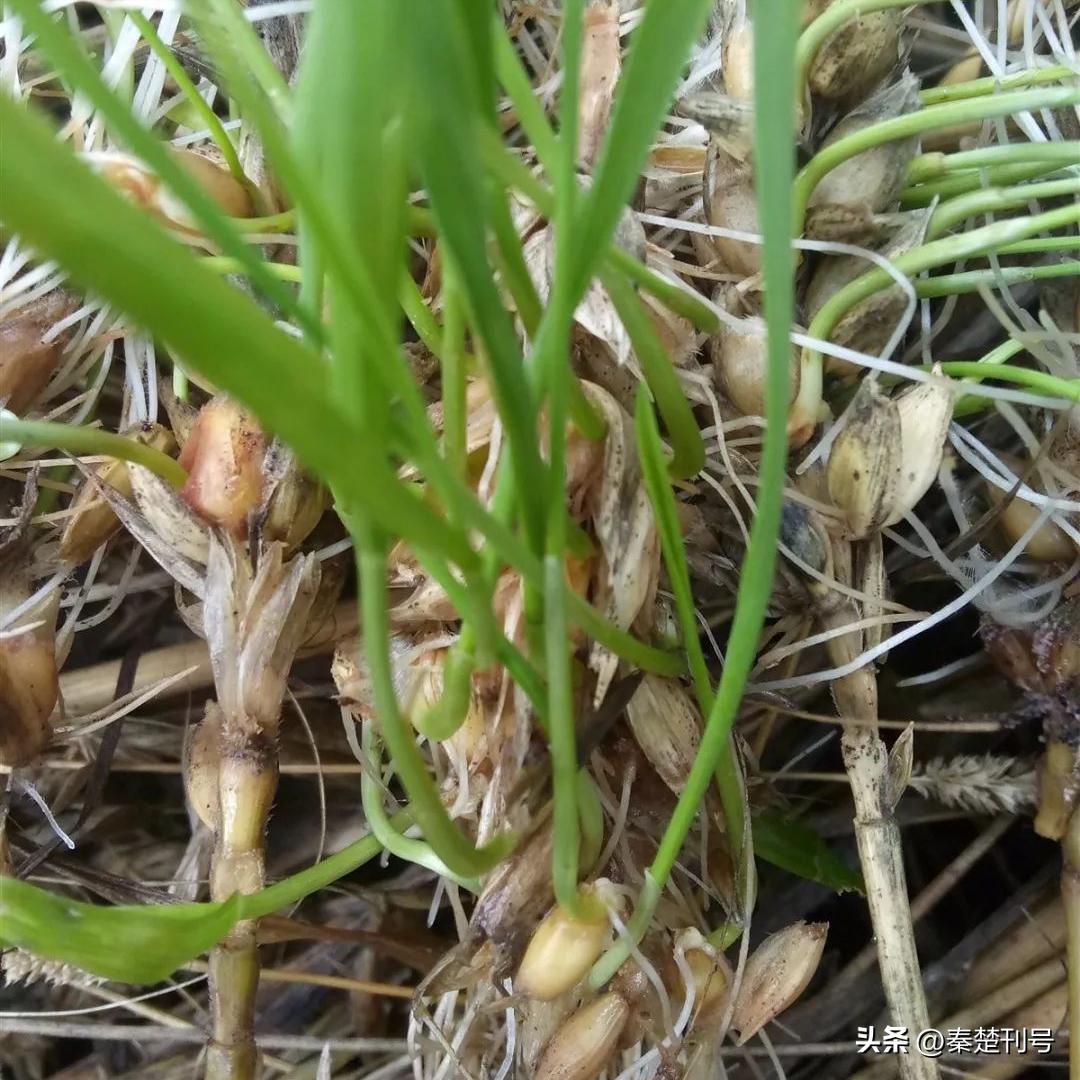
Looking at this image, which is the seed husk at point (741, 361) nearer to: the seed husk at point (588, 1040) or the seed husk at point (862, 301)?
the seed husk at point (862, 301)

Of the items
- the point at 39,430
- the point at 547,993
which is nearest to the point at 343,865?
the point at 547,993

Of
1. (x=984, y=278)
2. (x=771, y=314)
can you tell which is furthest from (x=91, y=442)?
(x=984, y=278)

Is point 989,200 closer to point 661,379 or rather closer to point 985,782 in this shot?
point 661,379

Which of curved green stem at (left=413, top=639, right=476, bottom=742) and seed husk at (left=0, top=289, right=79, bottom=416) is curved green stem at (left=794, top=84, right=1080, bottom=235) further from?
seed husk at (left=0, top=289, right=79, bottom=416)

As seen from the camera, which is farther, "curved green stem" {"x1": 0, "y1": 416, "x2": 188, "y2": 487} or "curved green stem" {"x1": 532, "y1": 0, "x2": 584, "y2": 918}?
"curved green stem" {"x1": 0, "y1": 416, "x2": 188, "y2": 487}

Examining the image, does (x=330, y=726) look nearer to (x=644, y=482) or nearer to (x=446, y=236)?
(x=644, y=482)

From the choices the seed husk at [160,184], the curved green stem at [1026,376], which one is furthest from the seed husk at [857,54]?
the seed husk at [160,184]

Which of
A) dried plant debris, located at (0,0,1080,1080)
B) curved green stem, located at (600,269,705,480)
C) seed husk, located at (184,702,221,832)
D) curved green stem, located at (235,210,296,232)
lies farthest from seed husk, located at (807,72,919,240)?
seed husk, located at (184,702,221,832)
